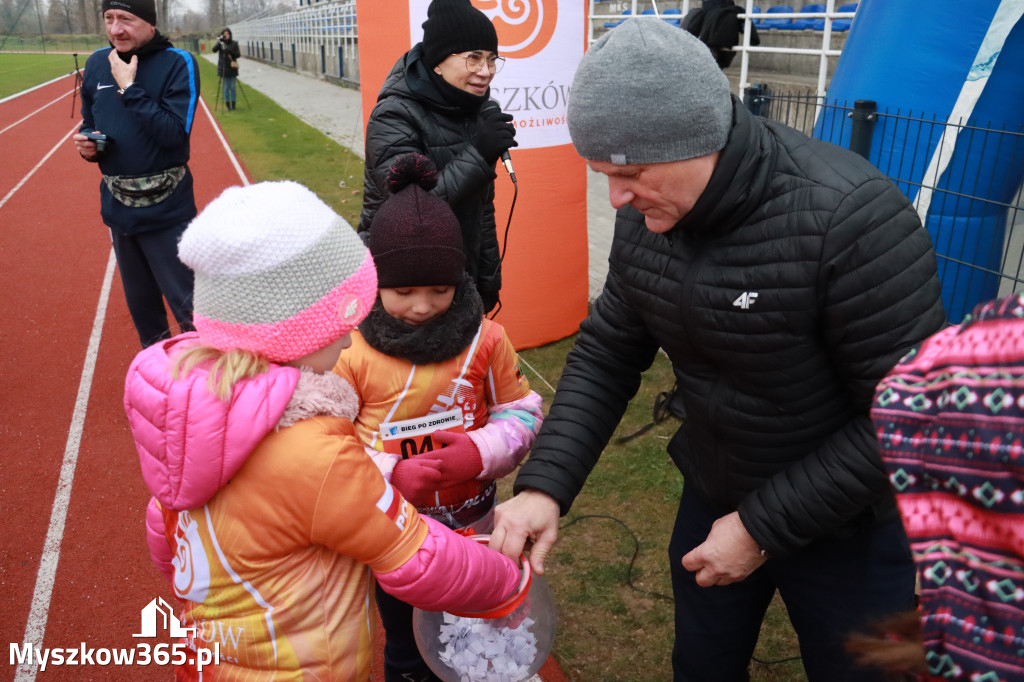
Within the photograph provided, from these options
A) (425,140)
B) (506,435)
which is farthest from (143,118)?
(506,435)

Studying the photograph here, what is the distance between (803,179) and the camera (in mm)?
1604

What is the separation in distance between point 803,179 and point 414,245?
110cm

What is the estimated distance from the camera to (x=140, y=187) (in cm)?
437

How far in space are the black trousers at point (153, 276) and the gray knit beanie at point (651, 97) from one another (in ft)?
11.2

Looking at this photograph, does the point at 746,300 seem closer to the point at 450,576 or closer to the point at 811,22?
the point at 450,576

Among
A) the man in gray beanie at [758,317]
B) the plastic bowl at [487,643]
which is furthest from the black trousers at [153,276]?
the man in gray beanie at [758,317]

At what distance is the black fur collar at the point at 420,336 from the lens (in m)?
2.29

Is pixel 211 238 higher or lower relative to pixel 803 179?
lower

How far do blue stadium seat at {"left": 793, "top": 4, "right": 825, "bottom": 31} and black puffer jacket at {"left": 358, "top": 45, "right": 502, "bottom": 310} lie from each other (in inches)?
332

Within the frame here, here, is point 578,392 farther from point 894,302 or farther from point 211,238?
point 211,238

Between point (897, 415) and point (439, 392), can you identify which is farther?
point (439, 392)

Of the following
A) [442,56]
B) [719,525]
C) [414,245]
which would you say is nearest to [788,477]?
[719,525]

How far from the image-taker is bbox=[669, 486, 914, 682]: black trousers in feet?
5.83

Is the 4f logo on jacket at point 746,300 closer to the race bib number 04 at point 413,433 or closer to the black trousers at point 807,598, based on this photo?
the black trousers at point 807,598
